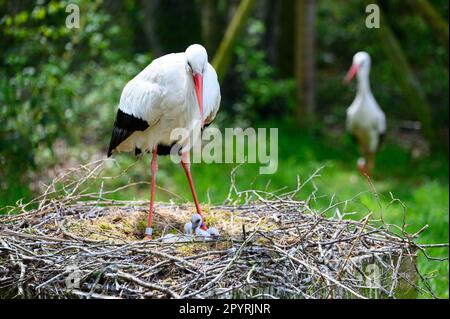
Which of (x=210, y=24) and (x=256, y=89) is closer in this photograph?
(x=256, y=89)

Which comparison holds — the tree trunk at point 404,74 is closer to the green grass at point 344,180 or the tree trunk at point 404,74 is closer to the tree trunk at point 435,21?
the tree trunk at point 435,21

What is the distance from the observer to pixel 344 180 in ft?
31.3

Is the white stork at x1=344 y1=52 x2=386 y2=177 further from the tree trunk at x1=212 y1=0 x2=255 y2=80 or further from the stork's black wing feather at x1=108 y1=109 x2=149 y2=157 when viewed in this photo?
the stork's black wing feather at x1=108 y1=109 x2=149 y2=157

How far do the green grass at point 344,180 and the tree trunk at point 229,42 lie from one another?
1.24 metres

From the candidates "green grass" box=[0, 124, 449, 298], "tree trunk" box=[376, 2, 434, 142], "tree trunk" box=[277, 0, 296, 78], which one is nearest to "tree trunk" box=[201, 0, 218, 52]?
"tree trunk" box=[277, 0, 296, 78]

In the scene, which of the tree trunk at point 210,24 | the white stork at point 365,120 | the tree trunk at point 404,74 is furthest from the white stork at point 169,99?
the tree trunk at point 210,24

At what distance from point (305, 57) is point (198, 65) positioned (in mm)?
6888

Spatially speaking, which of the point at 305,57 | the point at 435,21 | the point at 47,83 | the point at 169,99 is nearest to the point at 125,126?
the point at 169,99

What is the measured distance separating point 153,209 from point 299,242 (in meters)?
1.56

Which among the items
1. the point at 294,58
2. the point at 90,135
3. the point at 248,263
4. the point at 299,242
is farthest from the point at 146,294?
the point at 294,58

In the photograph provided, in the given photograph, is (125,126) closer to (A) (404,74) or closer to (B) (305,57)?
(A) (404,74)

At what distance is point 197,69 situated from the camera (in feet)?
15.1

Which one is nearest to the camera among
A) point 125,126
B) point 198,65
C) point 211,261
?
point 211,261
